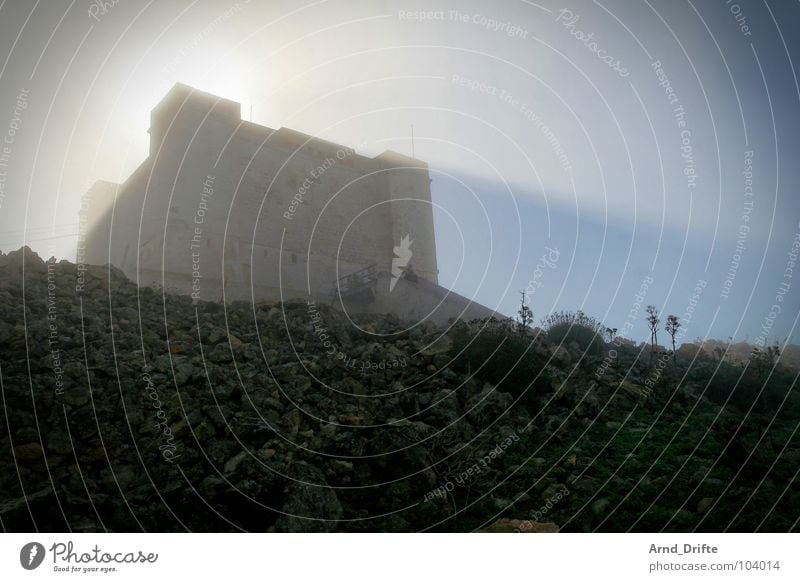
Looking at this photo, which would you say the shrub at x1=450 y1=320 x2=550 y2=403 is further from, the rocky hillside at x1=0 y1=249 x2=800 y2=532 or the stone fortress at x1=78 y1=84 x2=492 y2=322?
the stone fortress at x1=78 y1=84 x2=492 y2=322

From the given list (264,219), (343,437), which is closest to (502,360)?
(343,437)

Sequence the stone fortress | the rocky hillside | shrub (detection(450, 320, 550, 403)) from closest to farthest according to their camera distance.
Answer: the rocky hillside, shrub (detection(450, 320, 550, 403)), the stone fortress

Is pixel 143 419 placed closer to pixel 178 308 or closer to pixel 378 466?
pixel 378 466

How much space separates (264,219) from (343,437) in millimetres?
17350

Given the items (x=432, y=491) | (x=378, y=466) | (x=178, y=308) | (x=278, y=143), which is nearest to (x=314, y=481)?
(x=378, y=466)

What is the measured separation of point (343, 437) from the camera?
772 cm

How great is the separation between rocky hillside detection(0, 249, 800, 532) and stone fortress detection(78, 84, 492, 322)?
8.37 meters

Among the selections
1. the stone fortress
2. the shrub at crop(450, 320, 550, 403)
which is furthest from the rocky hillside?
the stone fortress

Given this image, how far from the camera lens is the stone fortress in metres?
20.4

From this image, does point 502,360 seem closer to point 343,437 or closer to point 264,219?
point 343,437

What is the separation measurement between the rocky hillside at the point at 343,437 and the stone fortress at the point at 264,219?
837cm

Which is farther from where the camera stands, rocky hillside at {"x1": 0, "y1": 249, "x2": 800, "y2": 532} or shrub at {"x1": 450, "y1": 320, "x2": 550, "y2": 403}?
shrub at {"x1": 450, "y1": 320, "x2": 550, "y2": 403}

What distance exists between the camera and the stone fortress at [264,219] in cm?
2044

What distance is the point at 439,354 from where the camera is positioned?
1155 cm
